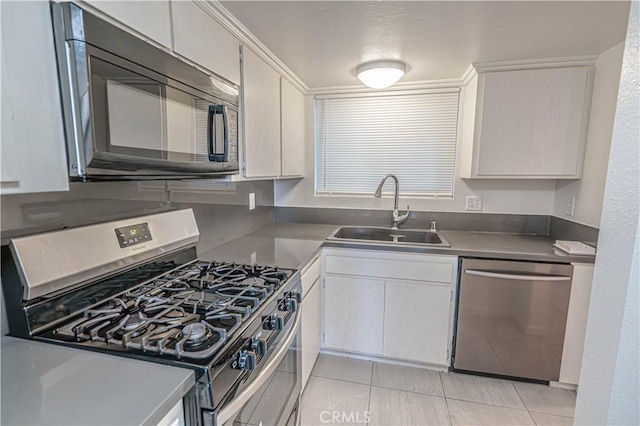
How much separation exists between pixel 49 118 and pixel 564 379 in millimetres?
2744

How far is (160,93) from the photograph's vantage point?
3.22 ft

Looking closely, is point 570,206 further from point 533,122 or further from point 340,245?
point 340,245

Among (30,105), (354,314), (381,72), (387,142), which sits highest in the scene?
(381,72)

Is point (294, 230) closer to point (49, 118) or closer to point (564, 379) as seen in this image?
point (49, 118)

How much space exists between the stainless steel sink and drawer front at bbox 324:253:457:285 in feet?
0.71

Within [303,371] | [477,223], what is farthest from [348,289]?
[477,223]

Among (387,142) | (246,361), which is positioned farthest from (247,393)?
(387,142)

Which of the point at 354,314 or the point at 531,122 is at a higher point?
the point at 531,122

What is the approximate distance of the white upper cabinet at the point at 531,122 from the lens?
194 centimetres

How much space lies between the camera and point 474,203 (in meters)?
2.46

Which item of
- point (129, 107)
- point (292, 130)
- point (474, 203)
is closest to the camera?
point (129, 107)

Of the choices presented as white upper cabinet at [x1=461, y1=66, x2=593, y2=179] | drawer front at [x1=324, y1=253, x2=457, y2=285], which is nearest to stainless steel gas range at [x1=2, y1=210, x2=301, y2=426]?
drawer front at [x1=324, y1=253, x2=457, y2=285]

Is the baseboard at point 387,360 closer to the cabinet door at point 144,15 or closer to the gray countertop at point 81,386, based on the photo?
the gray countertop at point 81,386

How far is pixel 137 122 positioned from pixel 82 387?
67 centimetres
